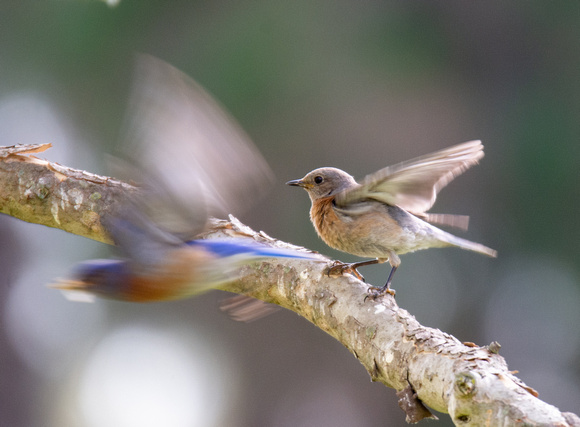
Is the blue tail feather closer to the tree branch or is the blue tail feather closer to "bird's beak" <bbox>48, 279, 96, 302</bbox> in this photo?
the tree branch

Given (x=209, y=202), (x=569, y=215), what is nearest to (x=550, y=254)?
(x=569, y=215)

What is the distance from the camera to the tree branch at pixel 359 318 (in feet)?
5.46

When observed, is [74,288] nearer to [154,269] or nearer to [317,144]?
[154,269]

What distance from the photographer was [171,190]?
2469 mm

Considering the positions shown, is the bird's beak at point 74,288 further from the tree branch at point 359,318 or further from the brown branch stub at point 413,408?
the brown branch stub at point 413,408

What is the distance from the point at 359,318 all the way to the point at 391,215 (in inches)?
34.9

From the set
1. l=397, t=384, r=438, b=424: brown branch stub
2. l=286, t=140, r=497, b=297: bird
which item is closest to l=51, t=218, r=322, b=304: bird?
l=286, t=140, r=497, b=297: bird

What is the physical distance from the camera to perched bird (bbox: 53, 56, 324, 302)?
2.39m

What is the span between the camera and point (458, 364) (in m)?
1.86

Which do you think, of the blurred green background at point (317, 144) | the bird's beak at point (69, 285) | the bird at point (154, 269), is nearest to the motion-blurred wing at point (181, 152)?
the bird at point (154, 269)

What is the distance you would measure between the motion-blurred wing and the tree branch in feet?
1.26

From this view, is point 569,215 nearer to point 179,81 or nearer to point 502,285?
point 502,285

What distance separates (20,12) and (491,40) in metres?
5.25

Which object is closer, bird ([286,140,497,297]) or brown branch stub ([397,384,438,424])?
brown branch stub ([397,384,438,424])
